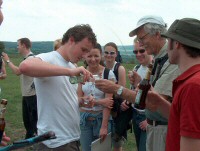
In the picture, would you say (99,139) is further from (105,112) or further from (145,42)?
(145,42)

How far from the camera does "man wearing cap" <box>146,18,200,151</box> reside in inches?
78.2

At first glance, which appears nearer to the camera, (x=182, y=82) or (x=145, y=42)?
(x=182, y=82)

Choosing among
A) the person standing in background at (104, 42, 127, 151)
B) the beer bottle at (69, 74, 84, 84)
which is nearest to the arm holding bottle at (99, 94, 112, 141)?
the person standing in background at (104, 42, 127, 151)

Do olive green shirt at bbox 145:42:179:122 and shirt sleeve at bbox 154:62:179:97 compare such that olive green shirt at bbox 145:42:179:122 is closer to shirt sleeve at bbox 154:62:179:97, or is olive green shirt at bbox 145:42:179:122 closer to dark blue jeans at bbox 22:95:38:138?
shirt sleeve at bbox 154:62:179:97

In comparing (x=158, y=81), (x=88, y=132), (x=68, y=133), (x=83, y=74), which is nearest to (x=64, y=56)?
(x=83, y=74)

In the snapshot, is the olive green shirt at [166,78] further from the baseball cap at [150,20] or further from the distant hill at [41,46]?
the distant hill at [41,46]

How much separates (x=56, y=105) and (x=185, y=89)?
57.7 inches

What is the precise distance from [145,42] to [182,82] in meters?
1.46

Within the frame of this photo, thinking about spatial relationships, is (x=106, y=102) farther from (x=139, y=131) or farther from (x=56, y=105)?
(x=56, y=105)

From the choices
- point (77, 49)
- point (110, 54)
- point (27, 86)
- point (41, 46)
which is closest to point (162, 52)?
point (77, 49)

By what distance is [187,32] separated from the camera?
2.31 metres

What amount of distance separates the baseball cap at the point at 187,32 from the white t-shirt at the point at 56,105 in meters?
1.21

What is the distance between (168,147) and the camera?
7.50 ft

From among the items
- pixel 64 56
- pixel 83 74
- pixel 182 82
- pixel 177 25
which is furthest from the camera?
pixel 64 56
